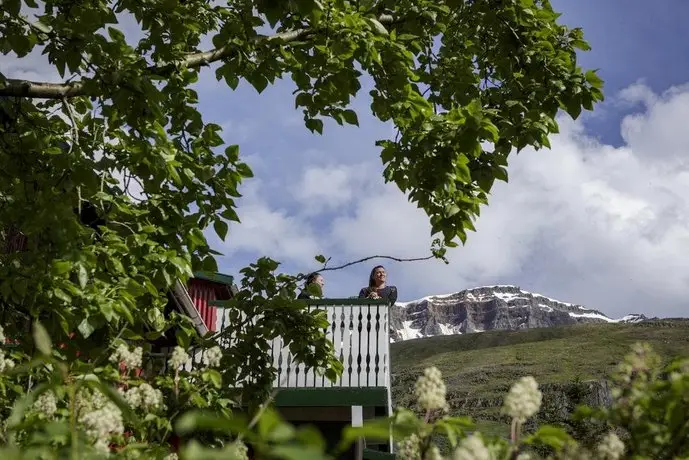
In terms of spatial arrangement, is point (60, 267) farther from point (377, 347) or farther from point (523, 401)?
point (377, 347)

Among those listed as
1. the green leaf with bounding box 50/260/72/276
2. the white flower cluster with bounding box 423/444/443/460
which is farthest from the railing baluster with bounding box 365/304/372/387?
the white flower cluster with bounding box 423/444/443/460

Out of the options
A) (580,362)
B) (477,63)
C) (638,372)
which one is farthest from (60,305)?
(580,362)

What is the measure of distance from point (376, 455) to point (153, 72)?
26.8 feet

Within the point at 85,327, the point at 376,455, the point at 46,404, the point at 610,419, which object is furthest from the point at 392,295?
the point at 610,419

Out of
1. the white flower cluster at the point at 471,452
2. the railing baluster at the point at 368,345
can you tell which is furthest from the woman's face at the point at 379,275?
the white flower cluster at the point at 471,452

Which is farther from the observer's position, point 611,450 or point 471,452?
point 611,450

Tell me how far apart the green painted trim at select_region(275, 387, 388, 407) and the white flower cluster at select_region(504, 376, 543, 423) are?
1077 centimetres

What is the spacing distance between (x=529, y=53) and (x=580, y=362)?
131 feet

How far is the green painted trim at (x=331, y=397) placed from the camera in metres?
11.9

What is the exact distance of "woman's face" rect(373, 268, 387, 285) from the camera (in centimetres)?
1325

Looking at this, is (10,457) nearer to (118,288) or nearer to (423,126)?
(118,288)

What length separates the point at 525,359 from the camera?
151ft

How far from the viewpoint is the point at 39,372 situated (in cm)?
453

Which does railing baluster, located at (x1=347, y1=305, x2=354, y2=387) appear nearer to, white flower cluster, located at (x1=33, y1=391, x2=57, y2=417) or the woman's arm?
A: the woman's arm
